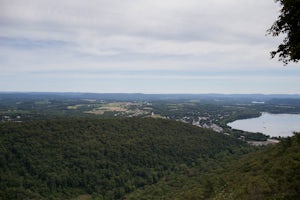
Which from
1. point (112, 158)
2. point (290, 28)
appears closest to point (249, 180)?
point (290, 28)

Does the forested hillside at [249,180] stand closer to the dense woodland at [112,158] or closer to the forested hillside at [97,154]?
the dense woodland at [112,158]

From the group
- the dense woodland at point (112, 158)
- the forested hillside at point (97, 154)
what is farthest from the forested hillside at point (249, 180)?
the forested hillside at point (97, 154)

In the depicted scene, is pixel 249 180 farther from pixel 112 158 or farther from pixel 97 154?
pixel 97 154

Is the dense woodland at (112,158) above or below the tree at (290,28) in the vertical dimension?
below

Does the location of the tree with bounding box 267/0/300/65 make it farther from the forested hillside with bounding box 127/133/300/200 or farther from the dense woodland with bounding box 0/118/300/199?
the dense woodland with bounding box 0/118/300/199

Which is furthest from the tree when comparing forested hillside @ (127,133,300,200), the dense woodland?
the dense woodland

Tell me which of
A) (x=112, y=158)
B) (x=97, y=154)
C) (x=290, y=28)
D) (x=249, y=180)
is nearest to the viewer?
(x=290, y=28)

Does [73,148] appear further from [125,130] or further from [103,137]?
[125,130]

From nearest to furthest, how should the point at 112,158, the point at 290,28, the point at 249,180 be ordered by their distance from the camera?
the point at 290,28 → the point at 249,180 → the point at 112,158
